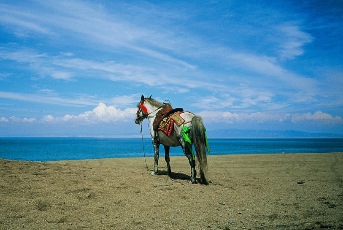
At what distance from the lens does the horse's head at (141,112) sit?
10695 mm

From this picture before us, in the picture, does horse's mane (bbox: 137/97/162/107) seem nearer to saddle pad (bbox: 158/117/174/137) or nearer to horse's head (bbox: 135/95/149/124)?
horse's head (bbox: 135/95/149/124)

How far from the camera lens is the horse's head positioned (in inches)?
421

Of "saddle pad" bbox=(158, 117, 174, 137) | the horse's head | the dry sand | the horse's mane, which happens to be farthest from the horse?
the horse's mane

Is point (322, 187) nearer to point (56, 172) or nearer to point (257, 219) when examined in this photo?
point (257, 219)

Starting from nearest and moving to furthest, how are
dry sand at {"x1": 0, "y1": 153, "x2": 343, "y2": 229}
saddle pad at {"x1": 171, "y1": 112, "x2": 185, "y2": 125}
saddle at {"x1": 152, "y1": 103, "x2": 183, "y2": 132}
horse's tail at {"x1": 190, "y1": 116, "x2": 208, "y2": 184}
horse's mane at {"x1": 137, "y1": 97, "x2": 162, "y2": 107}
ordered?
dry sand at {"x1": 0, "y1": 153, "x2": 343, "y2": 229}
horse's tail at {"x1": 190, "y1": 116, "x2": 208, "y2": 184}
saddle pad at {"x1": 171, "y1": 112, "x2": 185, "y2": 125}
saddle at {"x1": 152, "y1": 103, "x2": 183, "y2": 132}
horse's mane at {"x1": 137, "y1": 97, "x2": 162, "y2": 107}

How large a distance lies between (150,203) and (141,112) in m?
5.22

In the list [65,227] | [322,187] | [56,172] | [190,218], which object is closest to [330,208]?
[322,187]

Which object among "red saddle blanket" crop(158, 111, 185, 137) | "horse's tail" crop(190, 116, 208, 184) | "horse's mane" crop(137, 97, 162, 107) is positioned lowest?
"horse's tail" crop(190, 116, 208, 184)

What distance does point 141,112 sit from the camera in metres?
10.9

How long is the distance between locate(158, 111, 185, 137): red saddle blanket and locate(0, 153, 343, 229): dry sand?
213 centimetres

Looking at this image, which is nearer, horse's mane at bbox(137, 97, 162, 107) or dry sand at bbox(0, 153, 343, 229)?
dry sand at bbox(0, 153, 343, 229)

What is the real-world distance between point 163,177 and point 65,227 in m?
5.41

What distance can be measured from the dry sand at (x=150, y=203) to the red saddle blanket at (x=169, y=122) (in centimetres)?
213

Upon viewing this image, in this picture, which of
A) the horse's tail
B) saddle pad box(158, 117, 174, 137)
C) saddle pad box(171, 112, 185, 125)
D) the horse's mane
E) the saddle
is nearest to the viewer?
the horse's tail
